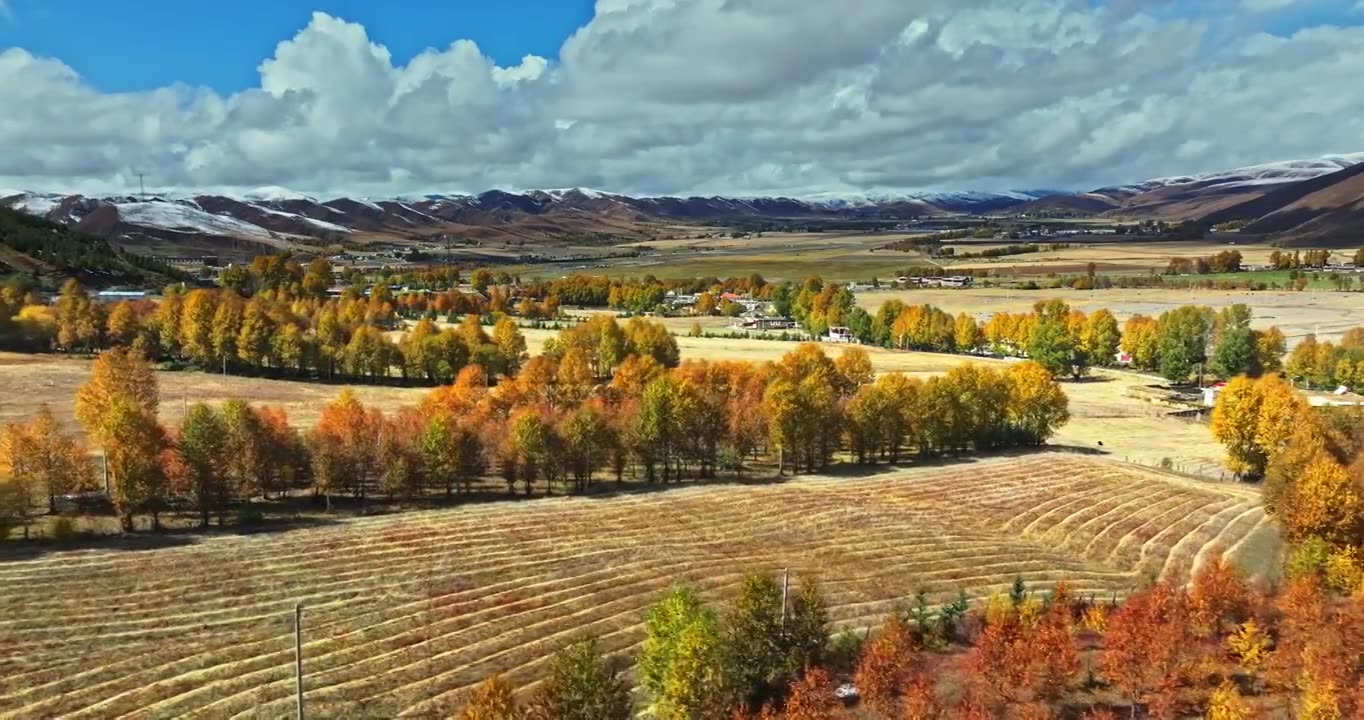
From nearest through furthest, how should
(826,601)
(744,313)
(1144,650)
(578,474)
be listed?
(1144,650) < (826,601) < (578,474) < (744,313)

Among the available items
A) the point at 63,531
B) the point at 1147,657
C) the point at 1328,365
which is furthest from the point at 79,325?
the point at 1328,365

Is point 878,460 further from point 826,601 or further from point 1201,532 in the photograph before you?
point 826,601

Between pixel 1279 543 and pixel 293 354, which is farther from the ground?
pixel 293 354

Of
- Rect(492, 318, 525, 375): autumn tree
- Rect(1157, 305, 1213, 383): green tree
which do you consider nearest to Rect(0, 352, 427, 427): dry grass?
Rect(492, 318, 525, 375): autumn tree

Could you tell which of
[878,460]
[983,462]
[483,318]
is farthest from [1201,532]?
[483,318]

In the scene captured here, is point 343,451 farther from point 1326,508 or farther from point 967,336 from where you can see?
point 967,336

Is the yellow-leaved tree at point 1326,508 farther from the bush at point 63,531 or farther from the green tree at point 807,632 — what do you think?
the bush at point 63,531
